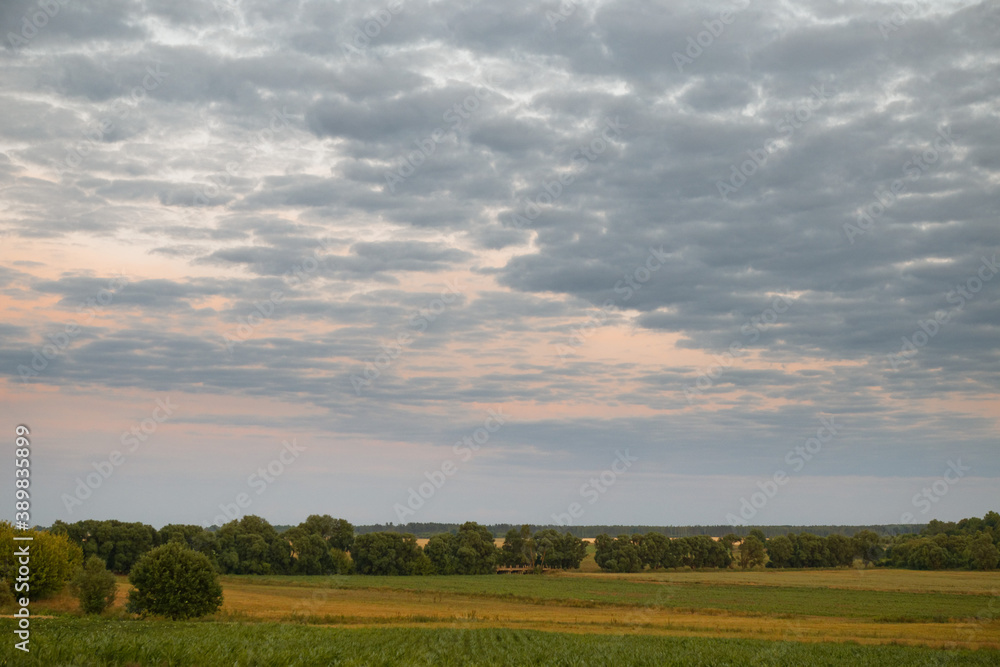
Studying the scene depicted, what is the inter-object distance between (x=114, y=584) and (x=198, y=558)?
9.25m

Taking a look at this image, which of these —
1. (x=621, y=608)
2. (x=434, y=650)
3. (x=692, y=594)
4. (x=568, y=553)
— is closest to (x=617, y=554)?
(x=568, y=553)

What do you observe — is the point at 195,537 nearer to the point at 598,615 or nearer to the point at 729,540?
the point at 598,615

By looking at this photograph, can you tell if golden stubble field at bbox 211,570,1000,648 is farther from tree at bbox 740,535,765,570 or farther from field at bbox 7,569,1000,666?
tree at bbox 740,535,765,570

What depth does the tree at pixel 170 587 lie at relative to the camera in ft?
196

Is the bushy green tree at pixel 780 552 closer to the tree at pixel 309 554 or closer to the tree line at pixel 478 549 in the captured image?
the tree line at pixel 478 549

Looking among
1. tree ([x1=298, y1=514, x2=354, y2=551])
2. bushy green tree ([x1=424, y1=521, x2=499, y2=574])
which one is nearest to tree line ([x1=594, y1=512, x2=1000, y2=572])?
bushy green tree ([x1=424, y1=521, x2=499, y2=574])

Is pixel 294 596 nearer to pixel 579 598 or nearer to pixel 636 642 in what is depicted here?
pixel 579 598

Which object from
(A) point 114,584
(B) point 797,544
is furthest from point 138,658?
(B) point 797,544

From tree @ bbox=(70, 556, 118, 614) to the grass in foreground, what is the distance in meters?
19.3

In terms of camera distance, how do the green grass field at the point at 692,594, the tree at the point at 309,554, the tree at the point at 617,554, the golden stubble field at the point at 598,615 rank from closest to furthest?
1. the golden stubble field at the point at 598,615
2. the green grass field at the point at 692,594
3. the tree at the point at 309,554
4. the tree at the point at 617,554

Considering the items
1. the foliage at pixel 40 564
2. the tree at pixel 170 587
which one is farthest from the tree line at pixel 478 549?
the tree at pixel 170 587

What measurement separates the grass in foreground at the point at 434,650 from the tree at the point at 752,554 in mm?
122479

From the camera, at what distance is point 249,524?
140 meters

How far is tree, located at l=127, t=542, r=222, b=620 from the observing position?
59.7m
